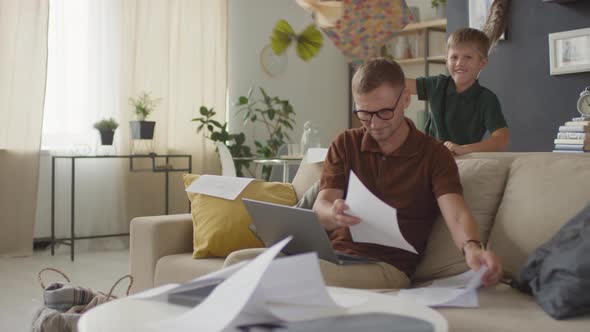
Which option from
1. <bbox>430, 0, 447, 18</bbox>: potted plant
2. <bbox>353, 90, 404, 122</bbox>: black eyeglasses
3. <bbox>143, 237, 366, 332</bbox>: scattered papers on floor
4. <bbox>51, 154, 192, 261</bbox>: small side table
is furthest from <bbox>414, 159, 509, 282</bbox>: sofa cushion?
<bbox>430, 0, 447, 18</bbox>: potted plant

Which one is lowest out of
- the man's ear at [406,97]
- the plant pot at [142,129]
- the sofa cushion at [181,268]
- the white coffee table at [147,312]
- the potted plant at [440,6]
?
the sofa cushion at [181,268]

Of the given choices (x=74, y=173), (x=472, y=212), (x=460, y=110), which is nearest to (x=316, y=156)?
(x=460, y=110)

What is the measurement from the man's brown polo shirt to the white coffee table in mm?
649

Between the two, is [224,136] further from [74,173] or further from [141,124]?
[74,173]

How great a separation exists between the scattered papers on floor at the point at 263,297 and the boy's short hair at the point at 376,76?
2.95ft

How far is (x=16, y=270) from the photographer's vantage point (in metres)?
4.34

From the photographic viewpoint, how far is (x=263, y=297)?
1.06 metres

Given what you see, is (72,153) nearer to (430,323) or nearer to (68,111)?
(68,111)

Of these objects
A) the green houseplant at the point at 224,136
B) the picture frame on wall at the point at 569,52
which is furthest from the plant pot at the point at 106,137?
the picture frame on wall at the point at 569,52

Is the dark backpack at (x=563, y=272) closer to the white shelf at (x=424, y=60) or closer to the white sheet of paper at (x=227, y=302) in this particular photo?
the white sheet of paper at (x=227, y=302)

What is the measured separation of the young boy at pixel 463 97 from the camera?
2621 millimetres

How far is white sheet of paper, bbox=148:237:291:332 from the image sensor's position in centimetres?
97

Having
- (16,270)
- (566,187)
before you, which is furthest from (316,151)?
(16,270)

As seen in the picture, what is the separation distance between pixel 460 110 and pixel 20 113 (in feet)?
11.2
